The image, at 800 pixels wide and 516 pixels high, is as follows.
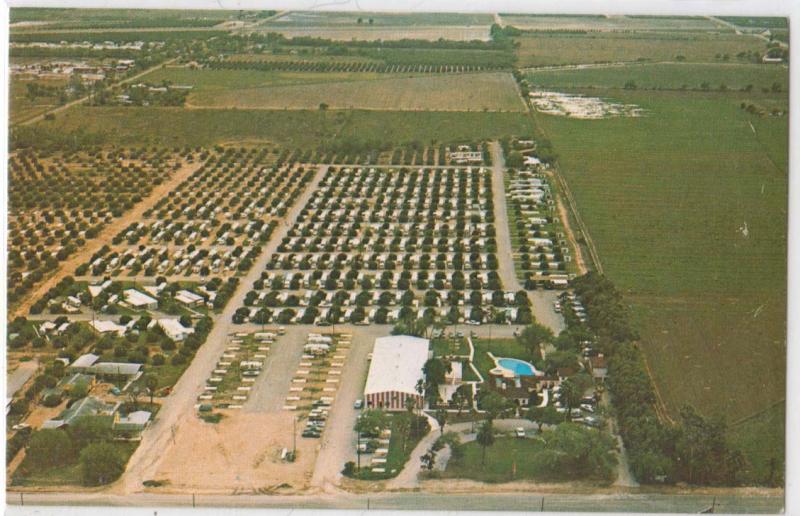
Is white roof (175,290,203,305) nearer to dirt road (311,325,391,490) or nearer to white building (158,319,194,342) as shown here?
white building (158,319,194,342)

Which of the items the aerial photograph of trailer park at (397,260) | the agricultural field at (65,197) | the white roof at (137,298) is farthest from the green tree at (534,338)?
the agricultural field at (65,197)

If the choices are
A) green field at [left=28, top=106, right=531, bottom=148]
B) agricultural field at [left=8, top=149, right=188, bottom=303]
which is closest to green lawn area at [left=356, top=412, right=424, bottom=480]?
agricultural field at [left=8, top=149, right=188, bottom=303]

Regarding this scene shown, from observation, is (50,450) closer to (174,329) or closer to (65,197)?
(174,329)

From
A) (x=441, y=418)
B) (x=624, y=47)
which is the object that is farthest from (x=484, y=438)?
(x=624, y=47)

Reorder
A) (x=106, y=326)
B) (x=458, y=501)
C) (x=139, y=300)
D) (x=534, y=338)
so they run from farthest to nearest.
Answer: (x=139, y=300) → (x=106, y=326) → (x=534, y=338) → (x=458, y=501)

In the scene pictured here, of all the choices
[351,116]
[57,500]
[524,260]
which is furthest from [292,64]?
[57,500]
